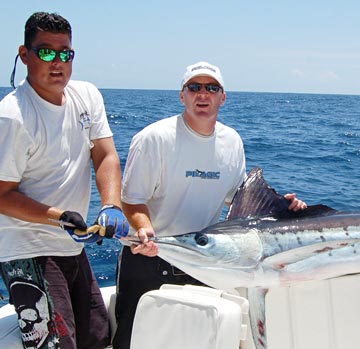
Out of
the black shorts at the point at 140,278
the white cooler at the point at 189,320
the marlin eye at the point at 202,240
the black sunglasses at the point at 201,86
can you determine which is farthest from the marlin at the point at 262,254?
the black sunglasses at the point at 201,86

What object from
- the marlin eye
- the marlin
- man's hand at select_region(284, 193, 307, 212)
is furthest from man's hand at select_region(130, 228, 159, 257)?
man's hand at select_region(284, 193, 307, 212)

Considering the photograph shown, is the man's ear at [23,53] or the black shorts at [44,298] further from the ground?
the man's ear at [23,53]

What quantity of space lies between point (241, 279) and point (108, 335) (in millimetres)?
841

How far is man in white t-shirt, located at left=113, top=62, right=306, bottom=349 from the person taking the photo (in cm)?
261

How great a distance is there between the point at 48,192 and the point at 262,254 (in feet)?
2.99

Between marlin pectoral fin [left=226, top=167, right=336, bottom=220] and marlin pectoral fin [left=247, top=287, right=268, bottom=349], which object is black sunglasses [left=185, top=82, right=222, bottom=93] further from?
marlin pectoral fin [left=247, top=287, right=268, bottom=349]

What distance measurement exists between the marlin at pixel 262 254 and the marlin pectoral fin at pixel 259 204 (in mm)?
164

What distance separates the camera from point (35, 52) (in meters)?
2.29

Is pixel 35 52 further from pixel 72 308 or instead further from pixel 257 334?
pixel 257 334

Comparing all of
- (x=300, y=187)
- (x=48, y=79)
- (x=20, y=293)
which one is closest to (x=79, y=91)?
(x=48, y=79)

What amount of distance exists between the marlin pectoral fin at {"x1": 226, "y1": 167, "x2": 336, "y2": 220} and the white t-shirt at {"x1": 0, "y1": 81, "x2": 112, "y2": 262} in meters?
0.68

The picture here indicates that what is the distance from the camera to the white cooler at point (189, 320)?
74.4 inches

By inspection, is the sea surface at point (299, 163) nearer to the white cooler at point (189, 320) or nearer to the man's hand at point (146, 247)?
the man's hand at point (146, 247)

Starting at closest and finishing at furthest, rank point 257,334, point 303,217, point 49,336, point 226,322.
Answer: point 226,322 → point 257,334 → point 49,336 → point 303,217
